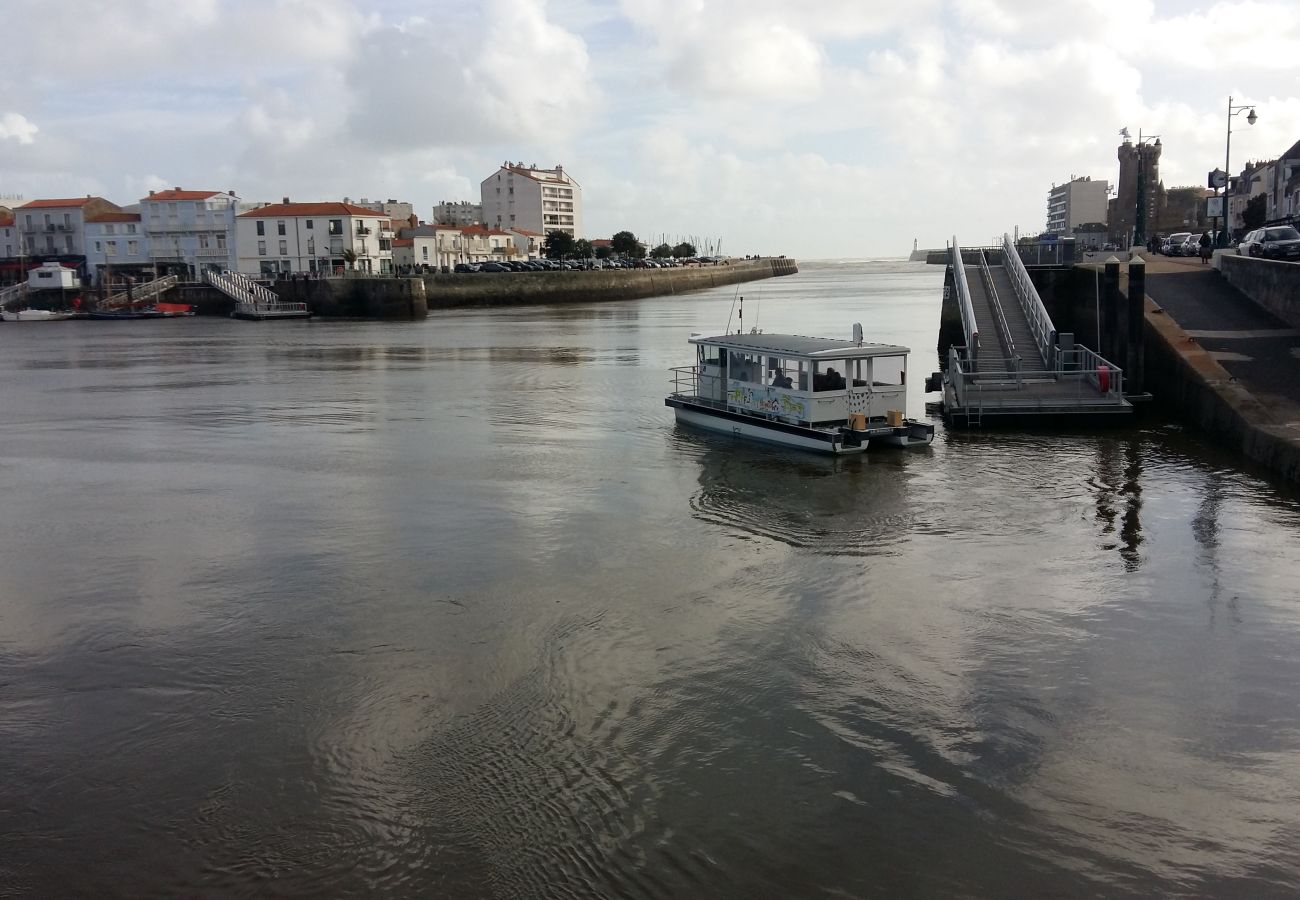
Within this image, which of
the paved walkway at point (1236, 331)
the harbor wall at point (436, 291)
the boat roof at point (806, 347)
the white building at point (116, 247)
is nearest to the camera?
the paved walkway at point (1236, 331)

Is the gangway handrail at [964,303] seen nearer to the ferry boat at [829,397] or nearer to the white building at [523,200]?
the ferry boat at [829,397]

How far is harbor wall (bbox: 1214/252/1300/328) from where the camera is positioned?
25.8 meters

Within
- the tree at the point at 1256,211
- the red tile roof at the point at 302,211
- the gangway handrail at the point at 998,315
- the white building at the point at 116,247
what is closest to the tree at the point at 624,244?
the red tile roof at the point at 302,211

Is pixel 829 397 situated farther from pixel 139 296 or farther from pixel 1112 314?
pixel 139 296

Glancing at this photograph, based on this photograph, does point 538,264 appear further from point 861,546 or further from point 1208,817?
point 1208,817

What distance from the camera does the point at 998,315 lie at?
2998 cm

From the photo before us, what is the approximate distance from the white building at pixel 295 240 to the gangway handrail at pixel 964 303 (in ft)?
229

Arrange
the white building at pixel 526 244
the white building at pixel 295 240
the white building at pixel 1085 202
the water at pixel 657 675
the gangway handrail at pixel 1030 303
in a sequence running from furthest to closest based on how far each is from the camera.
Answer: the white building at pixel 1085 202
the white building at pixel 526 244
the white building at pixel 295 240
the gangway handrail at pixel 1030 303
the water at pixel 657 675

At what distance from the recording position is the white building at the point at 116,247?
95.9 metres

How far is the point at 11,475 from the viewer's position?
22.6 m

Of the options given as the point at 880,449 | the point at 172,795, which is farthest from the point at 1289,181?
the point at 172,795

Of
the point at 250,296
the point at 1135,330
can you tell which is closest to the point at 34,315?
the point at 250,296

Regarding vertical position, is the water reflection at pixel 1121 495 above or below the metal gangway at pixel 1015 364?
below

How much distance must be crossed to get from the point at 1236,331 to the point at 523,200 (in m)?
132
